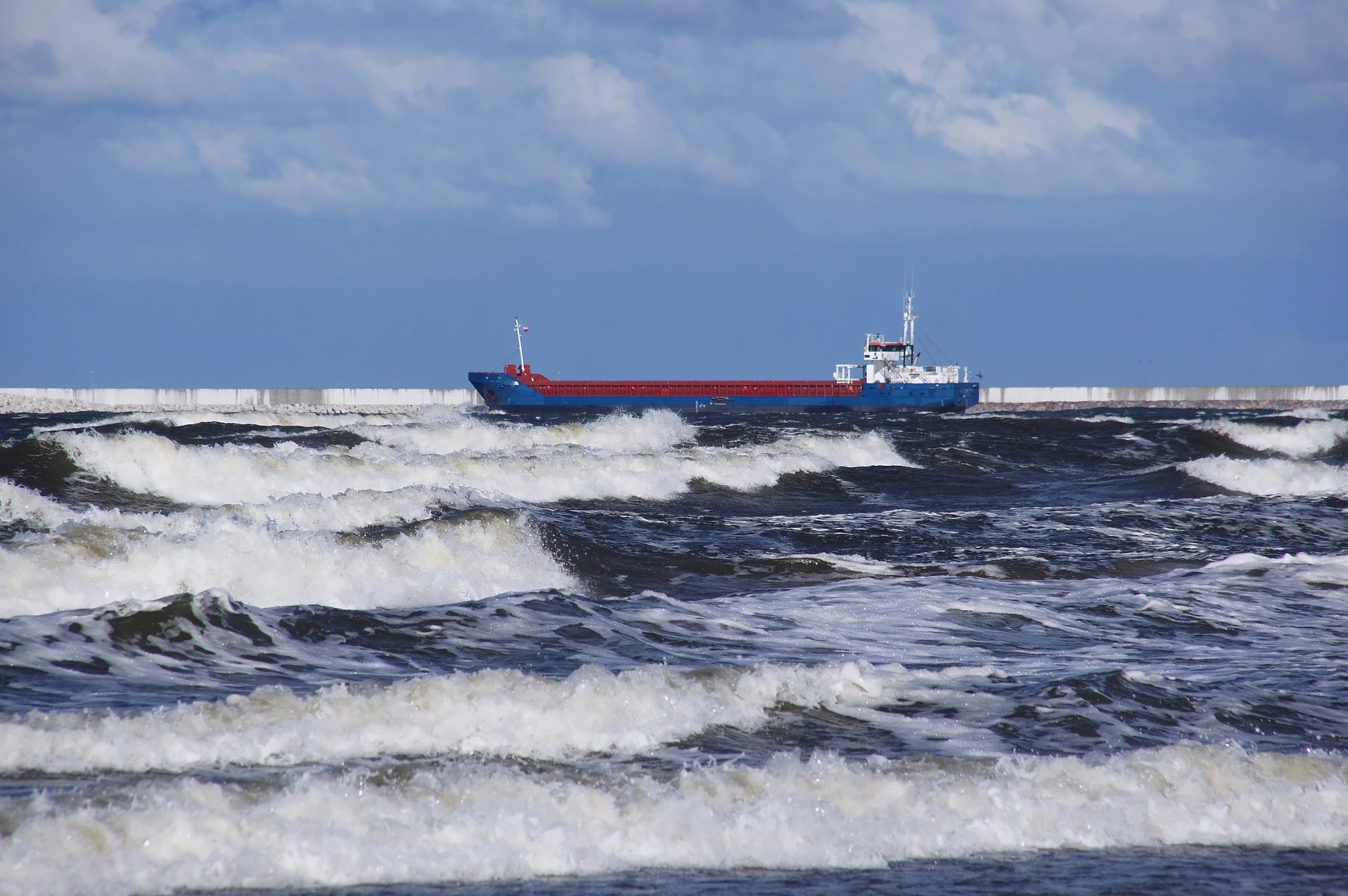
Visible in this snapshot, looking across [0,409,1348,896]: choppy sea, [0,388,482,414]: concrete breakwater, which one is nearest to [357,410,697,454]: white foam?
[0,409,1348,896]: choppy sea

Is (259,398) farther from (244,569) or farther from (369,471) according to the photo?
(244,569)

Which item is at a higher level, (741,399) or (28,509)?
(741,399)

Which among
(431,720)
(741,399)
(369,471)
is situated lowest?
(431,720)

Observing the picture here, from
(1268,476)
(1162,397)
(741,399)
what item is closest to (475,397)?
(741,399)

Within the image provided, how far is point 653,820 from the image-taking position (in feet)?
16.4

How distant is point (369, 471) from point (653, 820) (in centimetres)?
1830

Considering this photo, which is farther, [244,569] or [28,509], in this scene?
[28,509]

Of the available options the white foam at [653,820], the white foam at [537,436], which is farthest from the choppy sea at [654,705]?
the white foam at [537,436]

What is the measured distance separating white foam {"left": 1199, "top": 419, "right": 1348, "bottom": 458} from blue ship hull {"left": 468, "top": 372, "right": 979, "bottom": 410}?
3224cm

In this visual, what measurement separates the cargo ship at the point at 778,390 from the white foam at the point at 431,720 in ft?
228

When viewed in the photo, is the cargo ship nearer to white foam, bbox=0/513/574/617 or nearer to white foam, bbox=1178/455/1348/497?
white foam, bbox=1178/455/1348/497

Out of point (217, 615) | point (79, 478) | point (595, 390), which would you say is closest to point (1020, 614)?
point (217, 615)

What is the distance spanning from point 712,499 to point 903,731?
1658 cm

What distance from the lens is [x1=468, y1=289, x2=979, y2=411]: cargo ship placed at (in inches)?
2975
